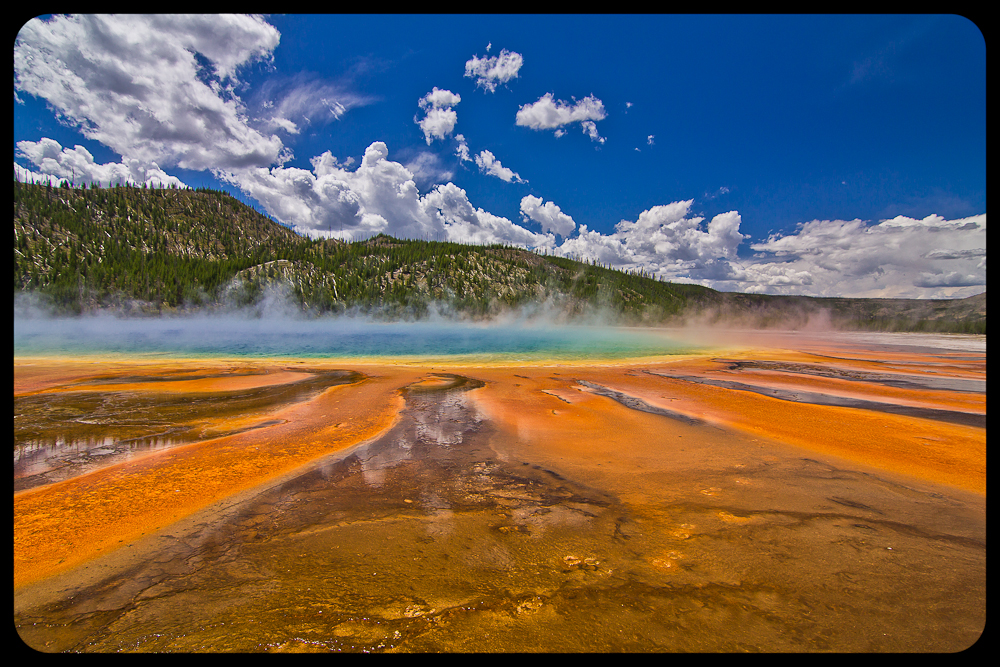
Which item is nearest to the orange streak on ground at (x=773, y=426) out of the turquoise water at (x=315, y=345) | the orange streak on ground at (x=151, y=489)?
the orange streak on ground at (x=151, y=489)

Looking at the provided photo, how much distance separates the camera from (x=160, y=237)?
415 ft

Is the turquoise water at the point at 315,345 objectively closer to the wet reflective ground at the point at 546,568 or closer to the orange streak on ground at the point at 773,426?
the orange streak on ground at the point at 773,426

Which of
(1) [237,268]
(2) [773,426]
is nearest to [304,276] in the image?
(1) [237,268]

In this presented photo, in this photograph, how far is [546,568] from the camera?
336 cm

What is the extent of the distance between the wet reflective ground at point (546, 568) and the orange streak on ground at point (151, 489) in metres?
0.42

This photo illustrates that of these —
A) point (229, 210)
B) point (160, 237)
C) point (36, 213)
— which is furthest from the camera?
point (229, 210)

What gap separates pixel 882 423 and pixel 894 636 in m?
8.61

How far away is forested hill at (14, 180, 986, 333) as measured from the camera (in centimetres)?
8825

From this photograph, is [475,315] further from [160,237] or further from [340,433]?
[160,237]

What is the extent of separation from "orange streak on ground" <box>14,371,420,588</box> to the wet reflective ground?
0.42 metres

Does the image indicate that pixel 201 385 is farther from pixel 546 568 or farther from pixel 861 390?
pixel 861 390

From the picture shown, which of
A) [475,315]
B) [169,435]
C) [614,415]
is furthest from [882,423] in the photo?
[475,315]

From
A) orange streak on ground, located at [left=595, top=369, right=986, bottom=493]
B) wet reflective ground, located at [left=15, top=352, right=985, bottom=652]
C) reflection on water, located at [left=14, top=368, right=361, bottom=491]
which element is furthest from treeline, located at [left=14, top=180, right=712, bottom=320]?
wet reflective ground, located at [left=15, top=352, right=985, bottom=652]

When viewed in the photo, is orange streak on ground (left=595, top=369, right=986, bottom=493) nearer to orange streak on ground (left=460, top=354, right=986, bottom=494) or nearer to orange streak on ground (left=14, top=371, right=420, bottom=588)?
orange streak on ground (left=460, top=354, right=986, bottom=494)
